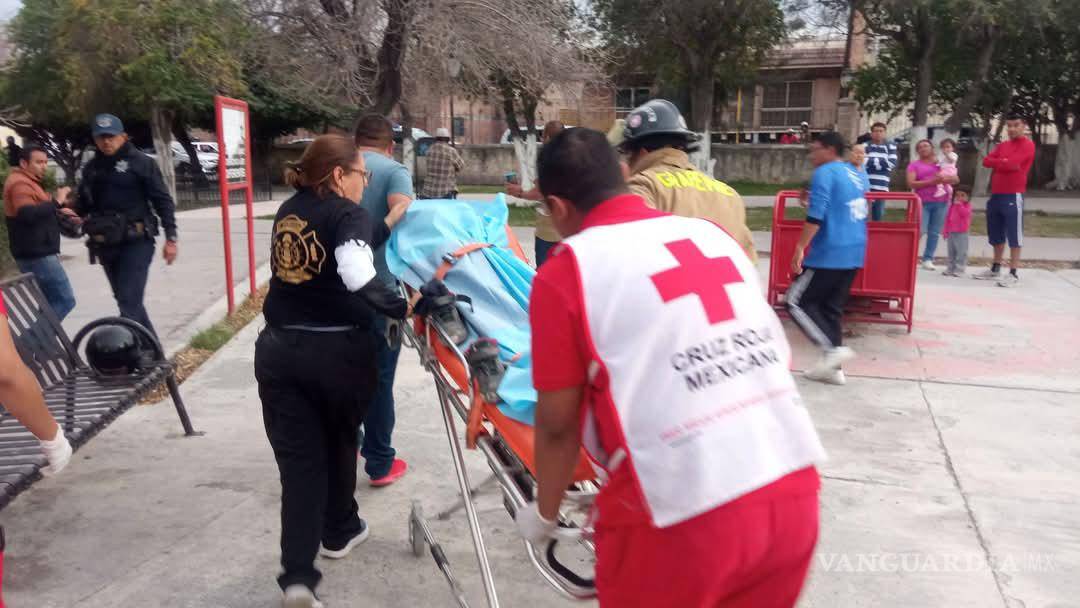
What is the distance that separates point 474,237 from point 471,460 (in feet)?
5.67

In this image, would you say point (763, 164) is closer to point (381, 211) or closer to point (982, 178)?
point (982, 178)

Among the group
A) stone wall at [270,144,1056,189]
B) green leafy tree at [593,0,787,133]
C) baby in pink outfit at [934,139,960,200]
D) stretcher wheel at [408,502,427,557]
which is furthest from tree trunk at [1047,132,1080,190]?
stretcher wheel at [408,502,427,557]

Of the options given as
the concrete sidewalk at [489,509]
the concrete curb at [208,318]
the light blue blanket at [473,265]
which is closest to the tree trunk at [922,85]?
the concrete sidewalk at [489,509]

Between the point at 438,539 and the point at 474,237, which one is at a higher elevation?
the point at 474,237

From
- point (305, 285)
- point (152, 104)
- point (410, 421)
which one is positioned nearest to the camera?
point (305, 285)

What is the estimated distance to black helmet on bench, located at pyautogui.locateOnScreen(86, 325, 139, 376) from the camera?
4387mm

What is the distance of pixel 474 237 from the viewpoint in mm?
3260

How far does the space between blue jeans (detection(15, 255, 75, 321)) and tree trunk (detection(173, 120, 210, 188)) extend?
17490 millimetres

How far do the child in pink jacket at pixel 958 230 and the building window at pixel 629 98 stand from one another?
23926 millimetres

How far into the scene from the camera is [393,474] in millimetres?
4297

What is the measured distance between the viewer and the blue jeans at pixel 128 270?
5590 millimetres

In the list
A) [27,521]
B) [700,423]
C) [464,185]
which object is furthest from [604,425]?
[464,185]

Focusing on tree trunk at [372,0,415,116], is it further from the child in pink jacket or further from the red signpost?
the child in pink jacket

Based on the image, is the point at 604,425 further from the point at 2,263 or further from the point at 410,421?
the point at 2,263
